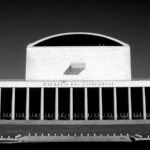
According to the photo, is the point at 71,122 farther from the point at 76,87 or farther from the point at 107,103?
the point at 107,103

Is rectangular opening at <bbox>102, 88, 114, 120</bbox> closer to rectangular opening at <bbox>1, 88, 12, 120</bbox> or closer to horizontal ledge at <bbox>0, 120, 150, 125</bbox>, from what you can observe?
horizontal ledge at <bbox>0, 120, 150, 125</bbox>

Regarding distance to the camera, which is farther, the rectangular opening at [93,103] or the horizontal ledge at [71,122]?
the rectangular opening at [93,103]

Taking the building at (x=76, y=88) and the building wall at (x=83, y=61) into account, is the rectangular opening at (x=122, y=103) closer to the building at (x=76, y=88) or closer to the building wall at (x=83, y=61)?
the building at (x=76, y=88)

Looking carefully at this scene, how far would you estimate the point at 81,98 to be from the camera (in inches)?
2158

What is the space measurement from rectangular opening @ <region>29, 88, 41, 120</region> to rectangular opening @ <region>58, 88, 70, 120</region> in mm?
3739

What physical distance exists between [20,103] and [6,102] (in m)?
2.69

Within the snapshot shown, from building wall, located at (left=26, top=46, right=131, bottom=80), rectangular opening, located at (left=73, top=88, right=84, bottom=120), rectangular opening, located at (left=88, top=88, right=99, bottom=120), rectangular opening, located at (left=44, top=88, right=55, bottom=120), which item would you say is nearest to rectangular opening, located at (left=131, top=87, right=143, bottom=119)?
building wall, located at (left=26, top=46, right=131, bottom=80)

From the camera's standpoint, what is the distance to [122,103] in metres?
54.9

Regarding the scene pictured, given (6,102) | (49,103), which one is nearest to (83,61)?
(49,103)

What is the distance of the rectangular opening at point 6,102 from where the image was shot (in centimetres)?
5441

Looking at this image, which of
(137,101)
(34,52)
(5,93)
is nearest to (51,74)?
(34,52)

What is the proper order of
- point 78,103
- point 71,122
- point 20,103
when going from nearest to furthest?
point 71,122 < point 20,103 < point 78,103

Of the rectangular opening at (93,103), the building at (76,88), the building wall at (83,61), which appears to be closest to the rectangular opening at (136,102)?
the building at (76,88)

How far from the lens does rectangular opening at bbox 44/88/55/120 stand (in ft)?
178
